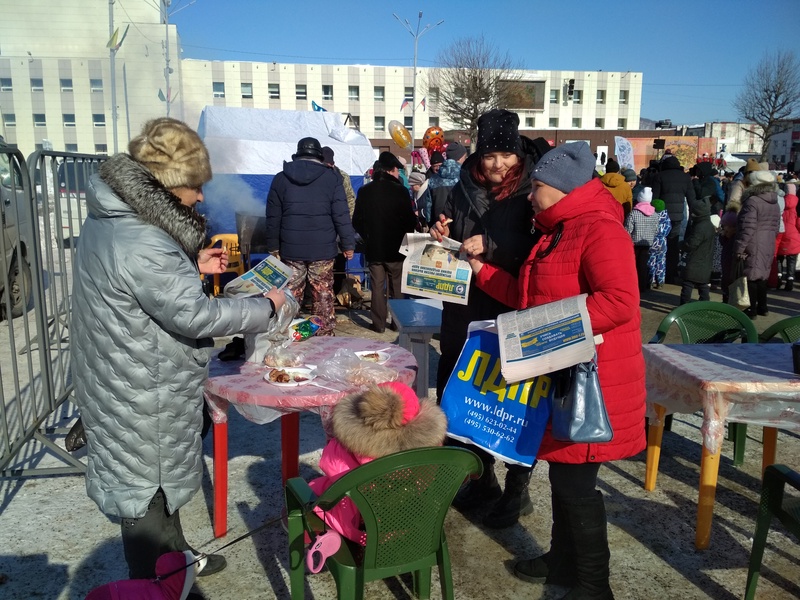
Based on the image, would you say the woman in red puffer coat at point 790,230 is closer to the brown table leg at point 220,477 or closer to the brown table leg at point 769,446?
the brown table leg at point 769,446

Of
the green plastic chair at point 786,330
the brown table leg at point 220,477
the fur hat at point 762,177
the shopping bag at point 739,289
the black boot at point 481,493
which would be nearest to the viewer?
the brown table leg at point 220,477

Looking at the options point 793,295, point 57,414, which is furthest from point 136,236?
point 793,295

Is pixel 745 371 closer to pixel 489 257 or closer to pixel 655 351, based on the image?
pixel 655 351

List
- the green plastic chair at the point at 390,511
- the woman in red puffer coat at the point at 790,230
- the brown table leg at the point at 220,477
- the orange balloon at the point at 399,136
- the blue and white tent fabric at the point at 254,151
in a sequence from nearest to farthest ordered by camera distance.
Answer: the green plastic chair at the point at 390,511, the brown table leg at the point at 220,477, the woman in red puffer coat at the point at 790,230, the blue and white tent fabric at the point at 254,151, the orange balloon at the point at 399,136

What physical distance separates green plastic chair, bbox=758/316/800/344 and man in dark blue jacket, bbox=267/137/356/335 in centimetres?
399

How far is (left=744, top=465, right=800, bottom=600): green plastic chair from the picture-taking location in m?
2.23

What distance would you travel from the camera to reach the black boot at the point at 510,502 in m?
3.20

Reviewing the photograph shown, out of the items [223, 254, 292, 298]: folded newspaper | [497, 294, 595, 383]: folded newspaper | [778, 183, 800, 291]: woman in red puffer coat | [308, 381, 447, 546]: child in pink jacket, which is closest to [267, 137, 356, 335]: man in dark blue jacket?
[223, 254, 292, 298]: folded newspaper

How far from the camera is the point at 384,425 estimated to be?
81.4 inches

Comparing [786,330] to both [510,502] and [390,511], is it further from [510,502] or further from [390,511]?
[390,511]

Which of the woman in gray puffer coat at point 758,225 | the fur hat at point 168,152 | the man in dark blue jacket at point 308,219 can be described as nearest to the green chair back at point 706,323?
the fur hat at point 168,152

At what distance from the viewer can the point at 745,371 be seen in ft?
9.91

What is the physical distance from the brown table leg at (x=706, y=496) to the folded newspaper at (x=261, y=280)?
217 centimetres

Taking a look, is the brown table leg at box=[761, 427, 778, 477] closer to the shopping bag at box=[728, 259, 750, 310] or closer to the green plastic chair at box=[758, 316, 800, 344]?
the green plastic chair at box=[758, 316, 800, 344]
